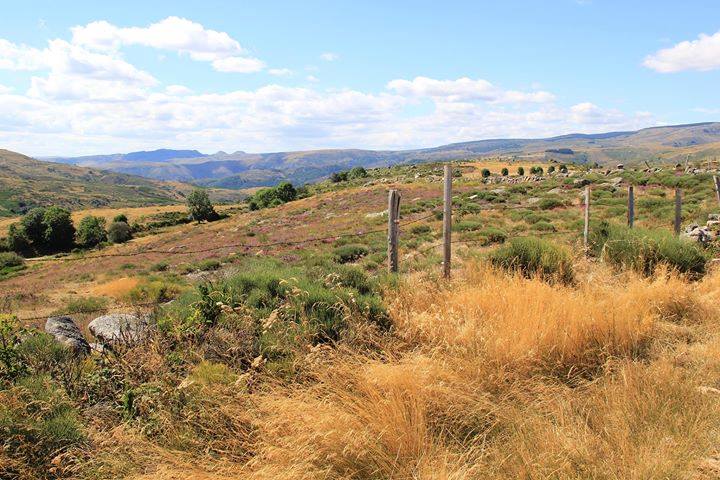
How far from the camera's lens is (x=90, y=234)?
7750 cm

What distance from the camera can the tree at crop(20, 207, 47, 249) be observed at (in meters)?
77.9

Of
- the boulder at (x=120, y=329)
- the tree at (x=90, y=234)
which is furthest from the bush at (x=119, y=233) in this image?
the boulder at (x=120, y=329)

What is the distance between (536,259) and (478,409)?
216 inches

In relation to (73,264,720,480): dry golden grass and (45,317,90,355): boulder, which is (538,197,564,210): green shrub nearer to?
(73,264,720,480): dry golden grass

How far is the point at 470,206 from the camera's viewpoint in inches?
1139

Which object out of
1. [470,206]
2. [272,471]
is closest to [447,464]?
[272,471]

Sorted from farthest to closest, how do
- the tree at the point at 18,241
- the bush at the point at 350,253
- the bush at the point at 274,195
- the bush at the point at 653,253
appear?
the bush at the point at 274,195 < the tree at the point at 18,241 < the bush at the point at 350,253 < the bush at the point at 653,253

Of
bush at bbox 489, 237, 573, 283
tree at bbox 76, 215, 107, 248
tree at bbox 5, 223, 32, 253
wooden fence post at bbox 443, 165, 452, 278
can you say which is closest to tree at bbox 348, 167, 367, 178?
tree at bbox 76, 215, 107, 248

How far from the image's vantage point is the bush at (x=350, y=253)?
63.0 ft

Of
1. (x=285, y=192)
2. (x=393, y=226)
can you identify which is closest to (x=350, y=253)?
(x=393, y=226)

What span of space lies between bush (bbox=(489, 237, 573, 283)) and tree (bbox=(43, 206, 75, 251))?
283 feet

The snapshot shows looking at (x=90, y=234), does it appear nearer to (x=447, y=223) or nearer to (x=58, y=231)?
(x=58, y=231)

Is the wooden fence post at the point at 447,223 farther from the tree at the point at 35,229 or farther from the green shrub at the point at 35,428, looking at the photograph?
the tree at the point at 35,229

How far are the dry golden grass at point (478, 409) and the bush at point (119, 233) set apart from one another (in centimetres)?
7983
